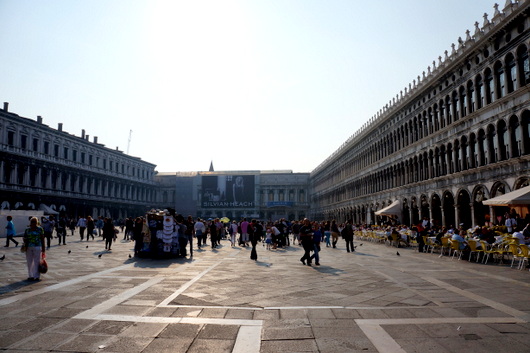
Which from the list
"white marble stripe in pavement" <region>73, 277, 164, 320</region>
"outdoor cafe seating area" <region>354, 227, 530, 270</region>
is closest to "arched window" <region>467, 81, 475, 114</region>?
"outdoor cafe seating area" <region>354, 227, 530, 270</region>

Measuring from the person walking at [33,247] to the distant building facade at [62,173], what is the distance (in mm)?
32768

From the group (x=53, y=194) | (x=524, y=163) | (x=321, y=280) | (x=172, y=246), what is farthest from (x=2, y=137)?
(x=524, y=163)

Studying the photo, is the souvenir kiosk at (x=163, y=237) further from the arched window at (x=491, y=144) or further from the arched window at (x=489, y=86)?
the arched window at (x=489, y=86)

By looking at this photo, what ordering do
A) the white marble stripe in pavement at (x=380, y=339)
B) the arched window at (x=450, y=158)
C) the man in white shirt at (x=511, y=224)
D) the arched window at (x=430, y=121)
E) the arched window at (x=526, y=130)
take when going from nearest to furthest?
the white marble stripe in pavement at (x=380, y=339) < the man in white shirt at (x=511, y=224) < the arched window at (x=526, y=130) < the arched window at (x=450, y=158) < the arched window at (x=430, y=121)

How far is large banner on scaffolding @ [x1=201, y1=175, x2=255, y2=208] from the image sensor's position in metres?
67.5

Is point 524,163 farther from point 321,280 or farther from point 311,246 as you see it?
point 321,280

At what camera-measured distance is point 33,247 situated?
26.6 feet

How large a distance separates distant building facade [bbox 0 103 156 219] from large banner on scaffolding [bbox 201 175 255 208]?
39.3 ft

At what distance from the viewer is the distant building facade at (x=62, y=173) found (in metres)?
38.9

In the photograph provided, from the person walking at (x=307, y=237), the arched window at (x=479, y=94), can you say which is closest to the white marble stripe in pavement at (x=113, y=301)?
the person walking at (x=307, y=237)

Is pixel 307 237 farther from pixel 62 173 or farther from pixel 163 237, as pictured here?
pixel 62 173

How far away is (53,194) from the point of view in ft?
146

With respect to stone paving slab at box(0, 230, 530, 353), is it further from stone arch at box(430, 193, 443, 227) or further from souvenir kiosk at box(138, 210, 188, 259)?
stone arch at box(430, 193, 443, 227)

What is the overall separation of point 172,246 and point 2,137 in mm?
34780
